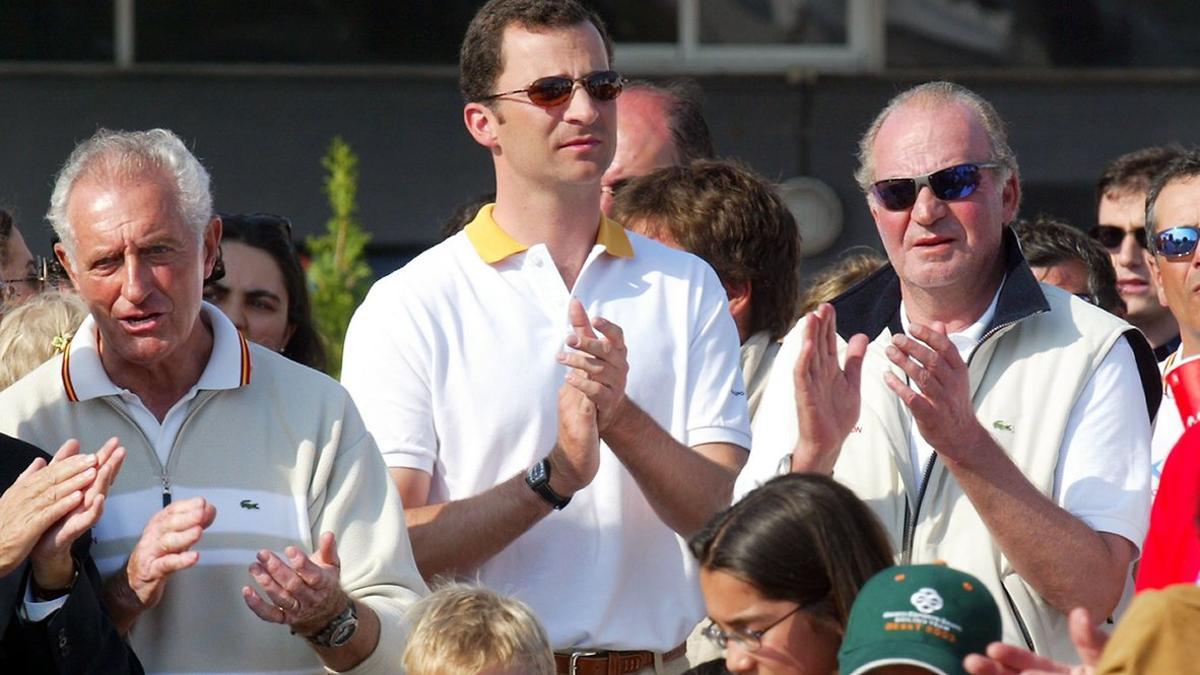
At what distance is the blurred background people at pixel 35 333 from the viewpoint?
15.6ft

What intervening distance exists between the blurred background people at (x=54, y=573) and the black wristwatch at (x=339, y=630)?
0.39 meters

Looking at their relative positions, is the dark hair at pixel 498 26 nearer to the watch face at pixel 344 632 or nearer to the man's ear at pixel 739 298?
the man's ear at pixel 739 298

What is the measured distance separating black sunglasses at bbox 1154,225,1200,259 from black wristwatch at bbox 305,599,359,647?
93.4 inches

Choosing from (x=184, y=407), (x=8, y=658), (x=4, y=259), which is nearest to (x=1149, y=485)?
(x=184, y=407)

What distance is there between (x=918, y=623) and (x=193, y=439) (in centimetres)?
193

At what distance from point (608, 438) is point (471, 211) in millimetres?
1882

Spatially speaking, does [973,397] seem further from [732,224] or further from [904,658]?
[904,658]

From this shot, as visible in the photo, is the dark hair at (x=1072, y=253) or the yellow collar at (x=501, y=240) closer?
the yellow collar at (x=501, y=240)

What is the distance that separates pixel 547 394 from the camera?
4512 mm

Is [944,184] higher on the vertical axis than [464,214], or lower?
higher

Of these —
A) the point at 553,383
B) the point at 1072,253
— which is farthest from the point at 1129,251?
the point at 553,383

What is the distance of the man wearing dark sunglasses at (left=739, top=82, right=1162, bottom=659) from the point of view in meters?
4.07

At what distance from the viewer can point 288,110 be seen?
1101cm

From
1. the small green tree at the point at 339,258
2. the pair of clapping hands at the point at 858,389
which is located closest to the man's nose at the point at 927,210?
the pair of clapping hands at the point at 858,389
